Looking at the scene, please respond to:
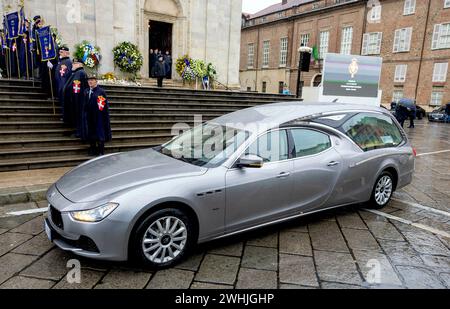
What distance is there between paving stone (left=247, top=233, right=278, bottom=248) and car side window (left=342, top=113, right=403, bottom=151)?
1.83 meters

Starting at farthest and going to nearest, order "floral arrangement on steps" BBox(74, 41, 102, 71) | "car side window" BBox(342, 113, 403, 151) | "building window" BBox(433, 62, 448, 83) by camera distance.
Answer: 1. "building window" BBox(433, 62, 448, 83)
2. "floral arrangement on steps" BBox(74, 41, 102, 71)
3. "car side window" BBox(342, 113, 403, 151)

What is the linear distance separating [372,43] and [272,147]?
120ft

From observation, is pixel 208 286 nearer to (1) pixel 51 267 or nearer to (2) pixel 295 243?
(2) pixel 295 243

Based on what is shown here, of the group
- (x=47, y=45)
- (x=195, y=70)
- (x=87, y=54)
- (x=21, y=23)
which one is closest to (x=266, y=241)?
(x=47, y=45)

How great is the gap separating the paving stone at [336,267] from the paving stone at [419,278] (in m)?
0.46

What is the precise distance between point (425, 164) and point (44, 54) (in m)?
10.0

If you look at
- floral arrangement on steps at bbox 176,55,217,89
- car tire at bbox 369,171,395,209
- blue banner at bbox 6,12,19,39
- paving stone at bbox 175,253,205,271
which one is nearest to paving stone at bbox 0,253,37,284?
paving stone at bbox 175,253,205,271

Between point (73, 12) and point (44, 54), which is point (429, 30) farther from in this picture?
point (44, 54)

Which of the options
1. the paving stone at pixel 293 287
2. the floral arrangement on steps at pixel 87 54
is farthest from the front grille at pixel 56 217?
the floral arrangement on steps at pixel 87 54

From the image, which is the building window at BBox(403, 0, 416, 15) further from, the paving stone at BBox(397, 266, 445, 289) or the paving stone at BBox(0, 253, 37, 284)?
the paving stone at BBox(0, 253, 37, 284)

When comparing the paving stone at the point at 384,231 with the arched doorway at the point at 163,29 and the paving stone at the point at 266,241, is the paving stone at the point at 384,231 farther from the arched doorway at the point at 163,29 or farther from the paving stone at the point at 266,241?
the arched doorway at the point at 163,29

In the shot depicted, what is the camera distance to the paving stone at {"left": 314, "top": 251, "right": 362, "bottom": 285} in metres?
3.38

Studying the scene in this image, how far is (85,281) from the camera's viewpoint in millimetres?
3170
